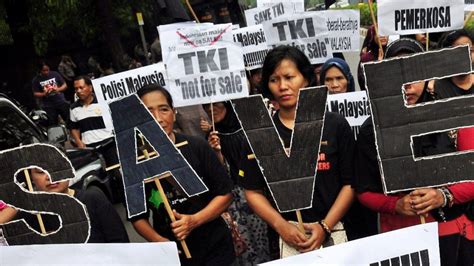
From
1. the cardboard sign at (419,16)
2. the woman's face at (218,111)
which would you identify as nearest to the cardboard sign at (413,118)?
the woman's face at (218,111)

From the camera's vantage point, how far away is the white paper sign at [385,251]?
2.28 meters

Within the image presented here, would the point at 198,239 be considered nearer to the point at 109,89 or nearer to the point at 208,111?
the point at 208,111

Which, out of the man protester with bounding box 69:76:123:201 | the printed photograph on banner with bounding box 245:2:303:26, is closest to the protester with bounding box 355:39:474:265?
the printed photograph on banner with bounding box 245:2:303:26

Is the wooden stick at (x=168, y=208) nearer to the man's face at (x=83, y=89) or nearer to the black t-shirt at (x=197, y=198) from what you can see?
the black t-shirt at (x=197, y=198)

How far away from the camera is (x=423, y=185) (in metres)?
2.55

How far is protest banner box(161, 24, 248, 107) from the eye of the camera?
4473 mm

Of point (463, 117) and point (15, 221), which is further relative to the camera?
point (15, 221)

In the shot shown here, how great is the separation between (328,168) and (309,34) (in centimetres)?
325

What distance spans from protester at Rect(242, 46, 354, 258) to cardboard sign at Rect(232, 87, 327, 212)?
20 cm

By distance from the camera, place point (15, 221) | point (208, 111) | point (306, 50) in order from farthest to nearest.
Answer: point (306, 50)
point (208, 111)
point (15, 221)

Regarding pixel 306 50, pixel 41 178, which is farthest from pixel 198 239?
pixel 306 50

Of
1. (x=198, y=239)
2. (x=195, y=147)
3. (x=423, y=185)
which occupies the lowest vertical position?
(x=198, y=239)

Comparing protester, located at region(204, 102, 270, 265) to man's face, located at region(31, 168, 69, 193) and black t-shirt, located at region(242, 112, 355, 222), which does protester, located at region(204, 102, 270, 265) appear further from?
man's face, located at region(31, 168, 69, 193)

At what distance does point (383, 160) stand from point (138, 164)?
1183mm
